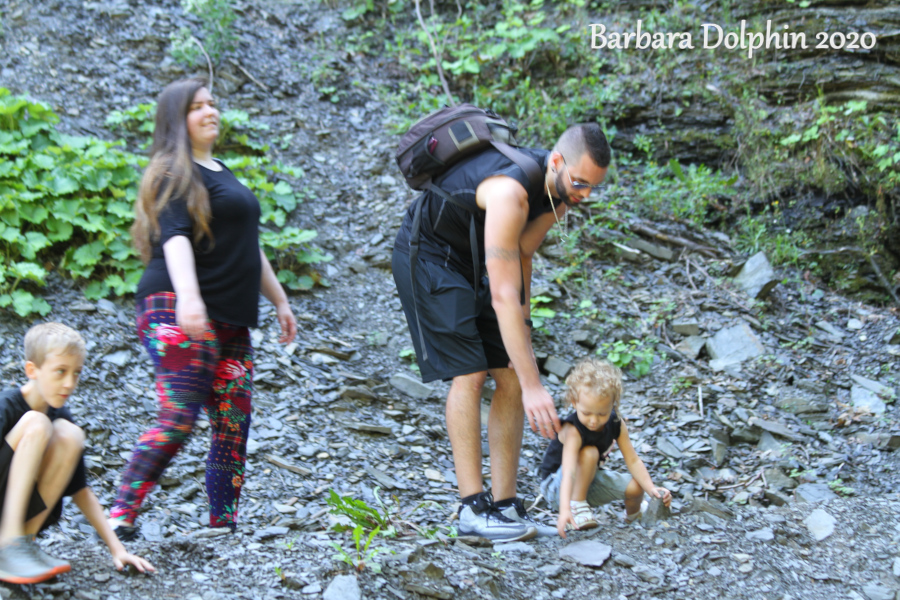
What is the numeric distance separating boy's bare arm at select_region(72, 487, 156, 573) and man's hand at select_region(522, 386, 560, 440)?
4.96 feet

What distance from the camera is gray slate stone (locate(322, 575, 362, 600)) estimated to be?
240 centimetres

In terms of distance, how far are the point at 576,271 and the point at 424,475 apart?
2707 millimetres

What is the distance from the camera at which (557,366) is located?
5230 millimetres

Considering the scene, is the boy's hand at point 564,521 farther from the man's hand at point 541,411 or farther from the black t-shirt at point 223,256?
the black t-shirt at point 223,256

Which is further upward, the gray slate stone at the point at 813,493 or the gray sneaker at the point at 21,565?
the gray sneaker at the point at 21,565

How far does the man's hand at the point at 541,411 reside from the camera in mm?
2748

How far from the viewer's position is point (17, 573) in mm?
2152

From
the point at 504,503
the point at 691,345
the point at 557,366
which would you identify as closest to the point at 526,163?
the point at 504,503

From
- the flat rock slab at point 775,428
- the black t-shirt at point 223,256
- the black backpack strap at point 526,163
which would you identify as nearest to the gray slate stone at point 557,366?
the flat rock slab at point 775,428

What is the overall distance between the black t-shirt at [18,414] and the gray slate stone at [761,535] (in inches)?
111

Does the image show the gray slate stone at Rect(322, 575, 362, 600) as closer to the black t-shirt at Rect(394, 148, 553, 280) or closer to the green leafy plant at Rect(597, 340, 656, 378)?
the black t-shirt at Rect(394, 148, 553, 280)

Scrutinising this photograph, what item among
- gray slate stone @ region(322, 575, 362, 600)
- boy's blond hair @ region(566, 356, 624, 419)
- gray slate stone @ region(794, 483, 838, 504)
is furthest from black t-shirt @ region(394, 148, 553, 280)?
gray slate stone @ region(794, 483, 838, 504)

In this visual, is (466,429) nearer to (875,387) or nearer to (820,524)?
(820,524)

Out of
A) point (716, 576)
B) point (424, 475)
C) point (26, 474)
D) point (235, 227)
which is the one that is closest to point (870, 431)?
point (716, 576)
